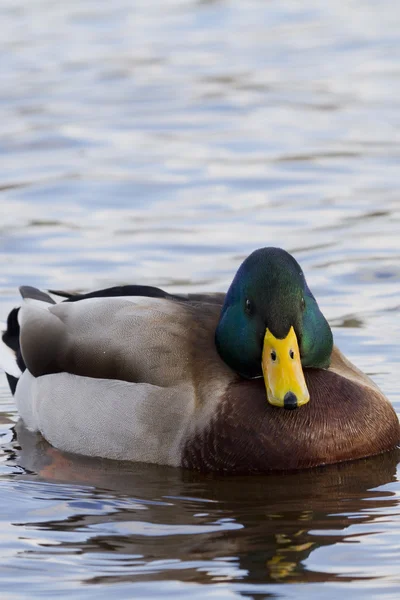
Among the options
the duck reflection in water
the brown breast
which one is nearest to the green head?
the brown breast

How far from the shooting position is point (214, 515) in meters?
6.40

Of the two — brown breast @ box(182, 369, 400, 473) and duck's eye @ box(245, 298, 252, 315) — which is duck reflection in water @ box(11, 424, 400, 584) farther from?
duck's eye @ box(245, 298, 252, 315)

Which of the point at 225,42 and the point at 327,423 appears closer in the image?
the point at 327,423

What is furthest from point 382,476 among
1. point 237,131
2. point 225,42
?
point 225,42

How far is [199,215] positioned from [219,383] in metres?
4.64

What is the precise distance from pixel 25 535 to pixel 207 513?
2.66 ft

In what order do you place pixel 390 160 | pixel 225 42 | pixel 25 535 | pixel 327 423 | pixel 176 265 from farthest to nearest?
pixel 225 42, pixel 390 160, pixel 176 265, pixel 327 423, pixel 25 535

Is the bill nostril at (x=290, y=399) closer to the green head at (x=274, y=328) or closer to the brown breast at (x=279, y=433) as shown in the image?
the green head at (x=274, y=328)

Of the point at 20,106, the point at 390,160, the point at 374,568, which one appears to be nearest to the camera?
the point at 374,568

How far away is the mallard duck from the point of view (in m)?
6.84

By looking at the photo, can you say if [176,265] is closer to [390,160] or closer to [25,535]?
[390,160]

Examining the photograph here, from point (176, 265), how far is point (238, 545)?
463cm

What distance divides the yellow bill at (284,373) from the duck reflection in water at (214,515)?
1.42ft

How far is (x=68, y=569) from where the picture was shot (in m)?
5.73
